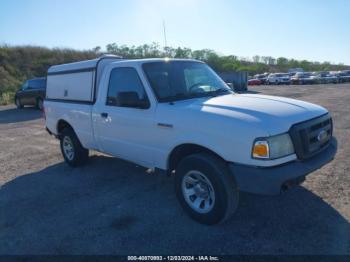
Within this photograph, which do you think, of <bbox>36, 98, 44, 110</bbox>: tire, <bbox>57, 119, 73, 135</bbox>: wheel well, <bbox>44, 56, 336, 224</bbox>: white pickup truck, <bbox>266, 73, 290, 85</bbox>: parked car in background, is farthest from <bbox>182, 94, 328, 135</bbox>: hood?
<bbox>266, 73, 290, 85</bbox>: parked car in background

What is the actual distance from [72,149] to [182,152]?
3.17 m

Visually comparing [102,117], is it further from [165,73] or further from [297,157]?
[297,157]

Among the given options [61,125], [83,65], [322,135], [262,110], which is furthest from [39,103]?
[322,135]

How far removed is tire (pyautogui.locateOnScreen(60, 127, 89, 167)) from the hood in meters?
3.08

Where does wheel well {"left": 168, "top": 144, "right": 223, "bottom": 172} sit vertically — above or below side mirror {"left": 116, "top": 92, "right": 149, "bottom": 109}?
below

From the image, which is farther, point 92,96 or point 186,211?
point 92,96

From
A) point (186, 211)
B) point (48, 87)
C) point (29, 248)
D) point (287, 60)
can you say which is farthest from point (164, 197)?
point (287, 60)

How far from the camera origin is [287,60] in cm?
11519

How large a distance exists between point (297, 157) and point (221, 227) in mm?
1200

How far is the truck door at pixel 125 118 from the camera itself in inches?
179

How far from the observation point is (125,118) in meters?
4.84

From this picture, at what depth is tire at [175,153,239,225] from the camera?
144 inches

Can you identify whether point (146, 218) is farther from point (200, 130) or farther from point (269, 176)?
point (269, 176)

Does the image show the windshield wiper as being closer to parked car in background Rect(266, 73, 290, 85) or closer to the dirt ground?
the dirt ground
